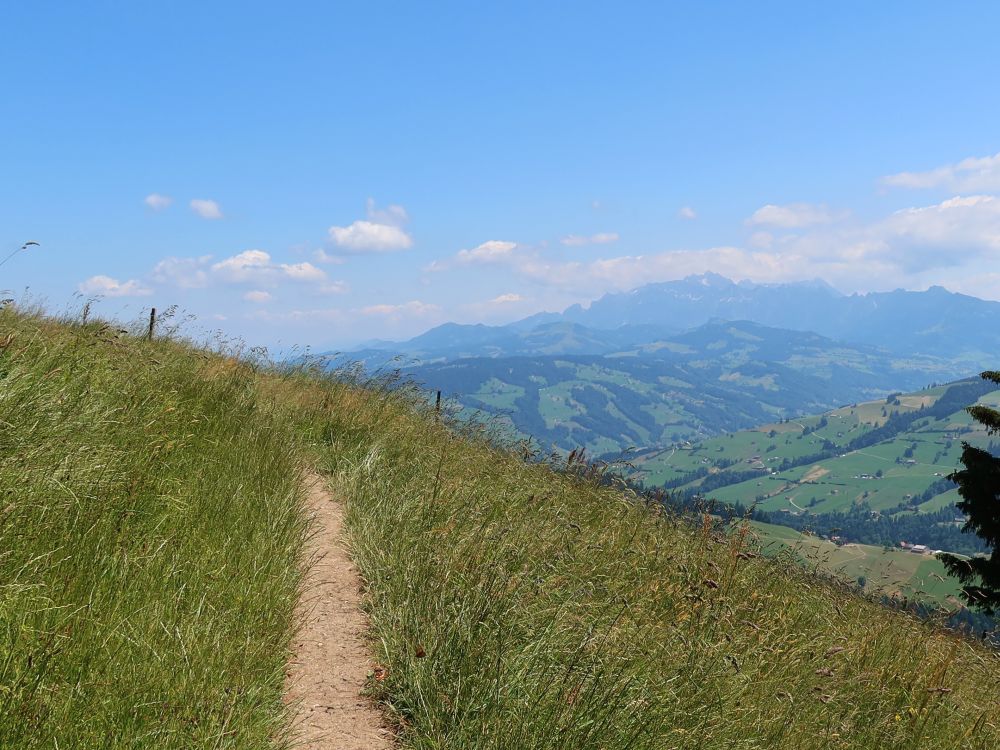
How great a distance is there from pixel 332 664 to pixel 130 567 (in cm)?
161

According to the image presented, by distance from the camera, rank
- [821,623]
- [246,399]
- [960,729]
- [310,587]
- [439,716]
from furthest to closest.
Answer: [246,399]
[821,623]
[960,729]
[310,587]
[439,716]

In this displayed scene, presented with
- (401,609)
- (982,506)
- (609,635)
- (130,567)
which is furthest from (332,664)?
(982,506)

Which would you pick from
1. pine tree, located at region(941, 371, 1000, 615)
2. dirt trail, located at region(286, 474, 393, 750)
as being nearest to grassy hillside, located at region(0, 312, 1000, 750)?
dirt trail, located at region(286, 474, 393, 750)

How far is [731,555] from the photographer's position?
814 centimetres

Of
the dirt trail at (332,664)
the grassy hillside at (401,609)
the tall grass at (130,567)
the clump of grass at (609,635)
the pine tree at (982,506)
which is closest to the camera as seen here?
the tall grass at (130,567)

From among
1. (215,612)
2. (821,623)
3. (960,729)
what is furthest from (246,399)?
(960,729)

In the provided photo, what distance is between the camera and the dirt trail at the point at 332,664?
3.93 metres

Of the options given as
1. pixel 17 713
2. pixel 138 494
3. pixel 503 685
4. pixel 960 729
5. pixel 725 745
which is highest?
pixel 138 494

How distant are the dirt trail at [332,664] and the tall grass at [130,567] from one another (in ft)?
0.95

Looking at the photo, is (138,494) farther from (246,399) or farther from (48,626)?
(246,399)

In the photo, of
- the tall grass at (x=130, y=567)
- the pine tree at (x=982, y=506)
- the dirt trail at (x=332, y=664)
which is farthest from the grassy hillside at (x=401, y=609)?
the pine tree at (x=982, y=506)

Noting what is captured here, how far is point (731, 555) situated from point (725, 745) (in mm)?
4146

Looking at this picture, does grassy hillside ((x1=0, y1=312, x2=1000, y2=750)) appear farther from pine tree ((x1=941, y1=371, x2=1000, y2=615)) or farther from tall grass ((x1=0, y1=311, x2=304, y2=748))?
pine tree ((x1=941, y1=371, x2=1000, y2=615))

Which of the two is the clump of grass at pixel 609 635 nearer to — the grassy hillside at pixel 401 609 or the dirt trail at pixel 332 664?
the grassy hillside at pixel 401 609
